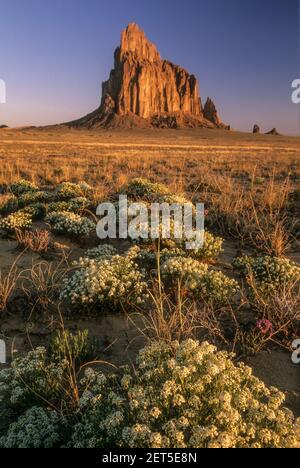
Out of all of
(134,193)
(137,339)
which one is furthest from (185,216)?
(137,339)

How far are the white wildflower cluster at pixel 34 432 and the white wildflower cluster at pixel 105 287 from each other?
5.75 feet

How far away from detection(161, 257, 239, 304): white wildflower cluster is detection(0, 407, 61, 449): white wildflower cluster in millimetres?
2372

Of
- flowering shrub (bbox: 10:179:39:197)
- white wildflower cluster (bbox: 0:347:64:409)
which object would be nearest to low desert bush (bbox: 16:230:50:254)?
white wildflower cluster (bbox: 0:347:64:409)

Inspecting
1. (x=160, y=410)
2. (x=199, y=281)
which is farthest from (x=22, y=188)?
(x=160, y=410)

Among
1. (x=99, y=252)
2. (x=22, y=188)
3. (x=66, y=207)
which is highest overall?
(x=22, y=188)

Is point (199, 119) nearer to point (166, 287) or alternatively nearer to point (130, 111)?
point (130, 111)

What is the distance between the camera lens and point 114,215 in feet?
27.2

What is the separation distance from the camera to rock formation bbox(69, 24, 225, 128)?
155 metres

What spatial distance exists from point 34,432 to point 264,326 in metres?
2.62

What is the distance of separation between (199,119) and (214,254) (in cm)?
17872

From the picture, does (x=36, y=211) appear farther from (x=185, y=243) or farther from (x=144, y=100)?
(x=144, y=100)

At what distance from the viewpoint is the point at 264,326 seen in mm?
4293

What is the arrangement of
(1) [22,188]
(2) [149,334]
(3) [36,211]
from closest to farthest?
(2) [149,334] → (3) [36,211] → (1) [22,188]

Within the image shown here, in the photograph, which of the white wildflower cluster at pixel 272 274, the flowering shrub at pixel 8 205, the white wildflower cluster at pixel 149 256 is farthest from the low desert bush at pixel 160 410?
the flowering shrub at pixel 8 205
